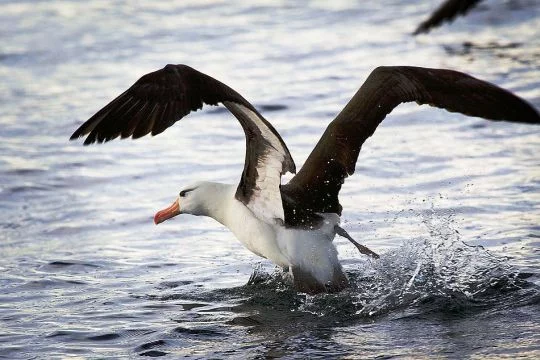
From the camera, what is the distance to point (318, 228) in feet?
24.0

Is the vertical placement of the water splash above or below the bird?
below

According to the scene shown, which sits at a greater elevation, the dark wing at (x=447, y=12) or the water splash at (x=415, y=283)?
the dark wing at (x=447, y=12)

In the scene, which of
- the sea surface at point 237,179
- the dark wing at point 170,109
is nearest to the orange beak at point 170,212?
the sea surface at point 237,179

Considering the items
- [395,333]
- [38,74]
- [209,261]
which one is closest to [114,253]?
[209,261]

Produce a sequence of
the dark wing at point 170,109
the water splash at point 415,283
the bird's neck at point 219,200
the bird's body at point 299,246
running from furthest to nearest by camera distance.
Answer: the bird's neck at point 219,200
the bird's body at point 299,246
the water splash at point 415,283
the dark wing at point 170,109

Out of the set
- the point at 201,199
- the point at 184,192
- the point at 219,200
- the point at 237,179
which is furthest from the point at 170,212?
the point at 237,179

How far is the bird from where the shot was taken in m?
6.62

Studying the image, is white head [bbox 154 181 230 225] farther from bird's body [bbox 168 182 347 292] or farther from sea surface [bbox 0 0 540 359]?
sea surface [bbox 0 0 540 359]

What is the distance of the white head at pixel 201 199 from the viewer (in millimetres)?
7543

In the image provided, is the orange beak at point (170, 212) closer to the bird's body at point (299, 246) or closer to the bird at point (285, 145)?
the bird at point (285, 145)

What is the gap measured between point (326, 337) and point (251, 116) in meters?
1.33

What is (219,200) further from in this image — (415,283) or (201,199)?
(415,283)

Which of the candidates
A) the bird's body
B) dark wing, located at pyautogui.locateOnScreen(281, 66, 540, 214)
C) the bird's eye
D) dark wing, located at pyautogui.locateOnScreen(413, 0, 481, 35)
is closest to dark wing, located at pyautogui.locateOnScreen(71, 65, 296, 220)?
dark wing, located at pyautogui.locateOnScreen(281, 66, 540, 214)

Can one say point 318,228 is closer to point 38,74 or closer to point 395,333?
point 395,333
